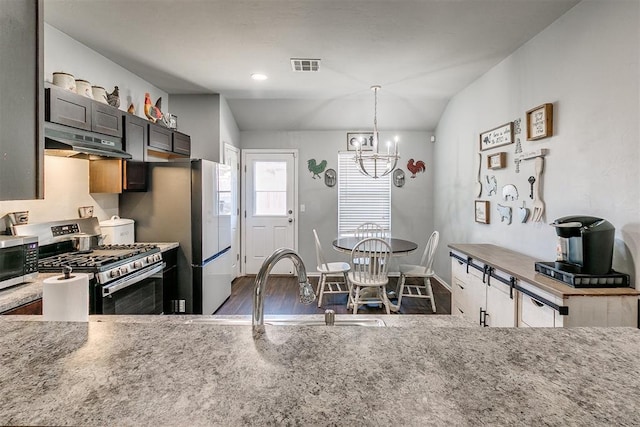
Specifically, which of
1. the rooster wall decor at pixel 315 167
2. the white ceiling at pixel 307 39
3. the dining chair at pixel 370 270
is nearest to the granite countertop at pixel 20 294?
the white ceiling at pixel 307 39

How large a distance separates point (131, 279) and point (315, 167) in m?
3.37

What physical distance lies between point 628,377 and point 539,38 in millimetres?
2882

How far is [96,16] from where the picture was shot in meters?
2.40

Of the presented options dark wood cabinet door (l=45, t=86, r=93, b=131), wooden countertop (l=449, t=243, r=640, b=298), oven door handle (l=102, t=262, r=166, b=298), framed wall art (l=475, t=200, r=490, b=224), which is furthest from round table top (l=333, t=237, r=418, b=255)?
dark wood cabinet door (l=45, t=86, r=93, b=131)

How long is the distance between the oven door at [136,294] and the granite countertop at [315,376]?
1562 millimetres

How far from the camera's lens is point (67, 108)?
2.31 m

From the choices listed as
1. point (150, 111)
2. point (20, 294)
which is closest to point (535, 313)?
point (20, 294)

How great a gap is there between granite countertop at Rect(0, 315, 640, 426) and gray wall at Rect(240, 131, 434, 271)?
4.51 meters

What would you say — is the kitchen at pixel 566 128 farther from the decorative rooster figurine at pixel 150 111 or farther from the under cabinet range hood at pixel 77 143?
the under cabinet range hood at pixel 77 143

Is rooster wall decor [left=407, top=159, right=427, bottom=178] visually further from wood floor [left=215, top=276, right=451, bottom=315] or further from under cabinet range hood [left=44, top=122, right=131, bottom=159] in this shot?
under cabinet range hood [left=44, top=122, right=131, bottom=159]

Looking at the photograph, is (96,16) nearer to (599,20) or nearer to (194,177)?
(194,177)

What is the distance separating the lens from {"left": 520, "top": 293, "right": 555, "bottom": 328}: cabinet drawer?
1.82 metres

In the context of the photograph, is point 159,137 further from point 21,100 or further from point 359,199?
point 359,199

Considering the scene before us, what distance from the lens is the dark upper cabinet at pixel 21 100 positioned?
832 mm
